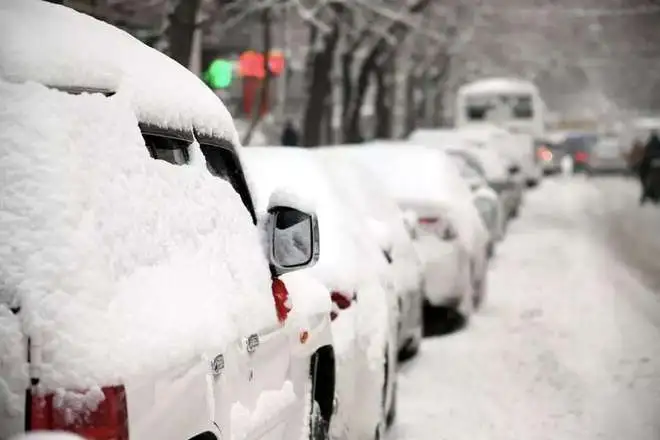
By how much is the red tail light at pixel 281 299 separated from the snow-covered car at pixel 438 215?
21.3 feet

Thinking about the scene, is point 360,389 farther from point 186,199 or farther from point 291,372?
point 186,199

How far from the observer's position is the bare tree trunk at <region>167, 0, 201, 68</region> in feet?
50.5

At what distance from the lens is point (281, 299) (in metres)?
4.59

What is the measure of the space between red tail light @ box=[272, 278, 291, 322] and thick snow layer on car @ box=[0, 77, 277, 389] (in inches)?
34.5

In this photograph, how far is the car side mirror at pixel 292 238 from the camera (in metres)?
4.44

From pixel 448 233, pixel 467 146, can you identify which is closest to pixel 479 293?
pixel 448 233

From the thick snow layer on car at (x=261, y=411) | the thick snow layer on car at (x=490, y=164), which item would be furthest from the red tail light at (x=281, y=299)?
the thick snow layer on car at (x=490, y=164)

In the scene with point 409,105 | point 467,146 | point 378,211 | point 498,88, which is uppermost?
point 498,88

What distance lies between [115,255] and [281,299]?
5.24 ft

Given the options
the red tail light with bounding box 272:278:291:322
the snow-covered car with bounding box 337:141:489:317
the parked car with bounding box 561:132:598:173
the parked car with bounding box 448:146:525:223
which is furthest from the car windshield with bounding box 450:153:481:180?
the parked car with bounding box 561:132:598:173

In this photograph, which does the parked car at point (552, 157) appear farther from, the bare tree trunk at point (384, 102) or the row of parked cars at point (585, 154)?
the bare tree trunk at point (384, 102)

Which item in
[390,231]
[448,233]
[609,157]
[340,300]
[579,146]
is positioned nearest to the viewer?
[340,300]

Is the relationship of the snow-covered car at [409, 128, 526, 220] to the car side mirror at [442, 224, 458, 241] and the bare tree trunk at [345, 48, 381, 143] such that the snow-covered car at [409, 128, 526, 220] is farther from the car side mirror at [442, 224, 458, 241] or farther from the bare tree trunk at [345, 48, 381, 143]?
the bare tree trunk at [345, 48, 381, 143]

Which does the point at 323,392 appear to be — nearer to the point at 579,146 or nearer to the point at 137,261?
the point at 137,261
